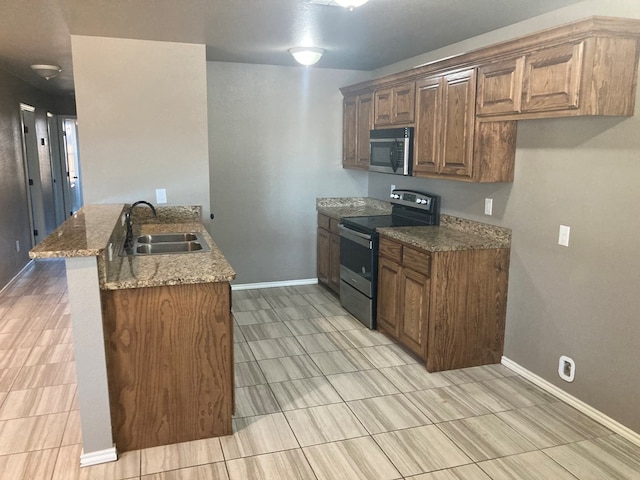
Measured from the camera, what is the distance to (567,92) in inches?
103

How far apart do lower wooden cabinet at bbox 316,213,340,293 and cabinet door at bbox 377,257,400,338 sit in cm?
99

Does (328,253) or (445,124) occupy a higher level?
(445,124)

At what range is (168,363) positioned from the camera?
256cm

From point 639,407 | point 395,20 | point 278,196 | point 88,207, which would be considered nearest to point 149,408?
point 88,207

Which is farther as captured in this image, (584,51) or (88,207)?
(88,207)

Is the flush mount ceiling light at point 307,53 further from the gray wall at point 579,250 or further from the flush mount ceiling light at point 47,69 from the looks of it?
the flush mount ceiling light at point 47,69

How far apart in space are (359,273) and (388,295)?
19.1 inches

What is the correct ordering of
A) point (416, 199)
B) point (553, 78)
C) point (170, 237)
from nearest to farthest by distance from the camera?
point (553, 78) < point (170, 237) < point (416, 199)

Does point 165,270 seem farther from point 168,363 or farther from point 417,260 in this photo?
point 417,260

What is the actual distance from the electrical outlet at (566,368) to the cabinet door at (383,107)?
2389 mm

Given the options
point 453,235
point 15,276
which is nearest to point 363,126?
point 453,235

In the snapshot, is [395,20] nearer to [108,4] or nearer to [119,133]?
[108,4]

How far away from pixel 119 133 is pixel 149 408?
2376 mm

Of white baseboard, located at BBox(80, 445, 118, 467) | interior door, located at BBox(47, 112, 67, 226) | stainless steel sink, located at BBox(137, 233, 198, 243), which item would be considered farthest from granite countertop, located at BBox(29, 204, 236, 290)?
interior door, located at BBox(47, 112, 67, 226)
